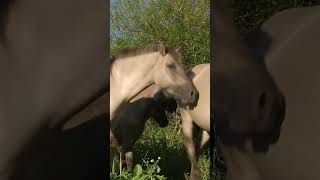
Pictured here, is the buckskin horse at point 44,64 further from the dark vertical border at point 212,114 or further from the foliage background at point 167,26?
the dark vertical border at point 212,114

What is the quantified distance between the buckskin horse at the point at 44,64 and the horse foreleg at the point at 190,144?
2.08ft

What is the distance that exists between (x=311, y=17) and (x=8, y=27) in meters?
1.66

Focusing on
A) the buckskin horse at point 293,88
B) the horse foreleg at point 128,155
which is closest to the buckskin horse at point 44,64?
the horse foreleg at point 128,155

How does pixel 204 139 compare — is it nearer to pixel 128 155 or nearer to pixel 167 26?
pixel 128 155

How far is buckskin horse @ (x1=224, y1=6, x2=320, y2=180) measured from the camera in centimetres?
259

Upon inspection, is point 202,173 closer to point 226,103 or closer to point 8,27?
point 226,103

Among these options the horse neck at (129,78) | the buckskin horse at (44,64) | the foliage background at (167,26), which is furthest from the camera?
the horse neck at (129,78)

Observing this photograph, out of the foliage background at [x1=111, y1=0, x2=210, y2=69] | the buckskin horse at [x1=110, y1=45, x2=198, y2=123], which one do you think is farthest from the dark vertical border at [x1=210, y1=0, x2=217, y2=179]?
the buckskin horse at [x1=110, y1=45, x2=198, y2=123]

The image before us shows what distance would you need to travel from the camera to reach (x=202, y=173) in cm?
275

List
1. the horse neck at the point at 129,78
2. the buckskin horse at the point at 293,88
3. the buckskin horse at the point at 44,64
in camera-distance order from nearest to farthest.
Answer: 1. the buckskin horse at the point at 44,64
2. the buckskin horse at the point at 293,88
3. the horse neck at the point at 129,78

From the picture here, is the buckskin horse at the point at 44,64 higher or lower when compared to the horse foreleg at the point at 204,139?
higher

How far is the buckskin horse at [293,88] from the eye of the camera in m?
2.59

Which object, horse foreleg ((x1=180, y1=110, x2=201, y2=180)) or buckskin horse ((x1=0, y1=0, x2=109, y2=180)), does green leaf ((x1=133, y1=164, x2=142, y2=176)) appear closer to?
horse foreleg ((x1=180, y1=110, x2=201, y2=180))

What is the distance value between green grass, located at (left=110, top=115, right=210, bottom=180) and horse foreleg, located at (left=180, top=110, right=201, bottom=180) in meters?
0.03
